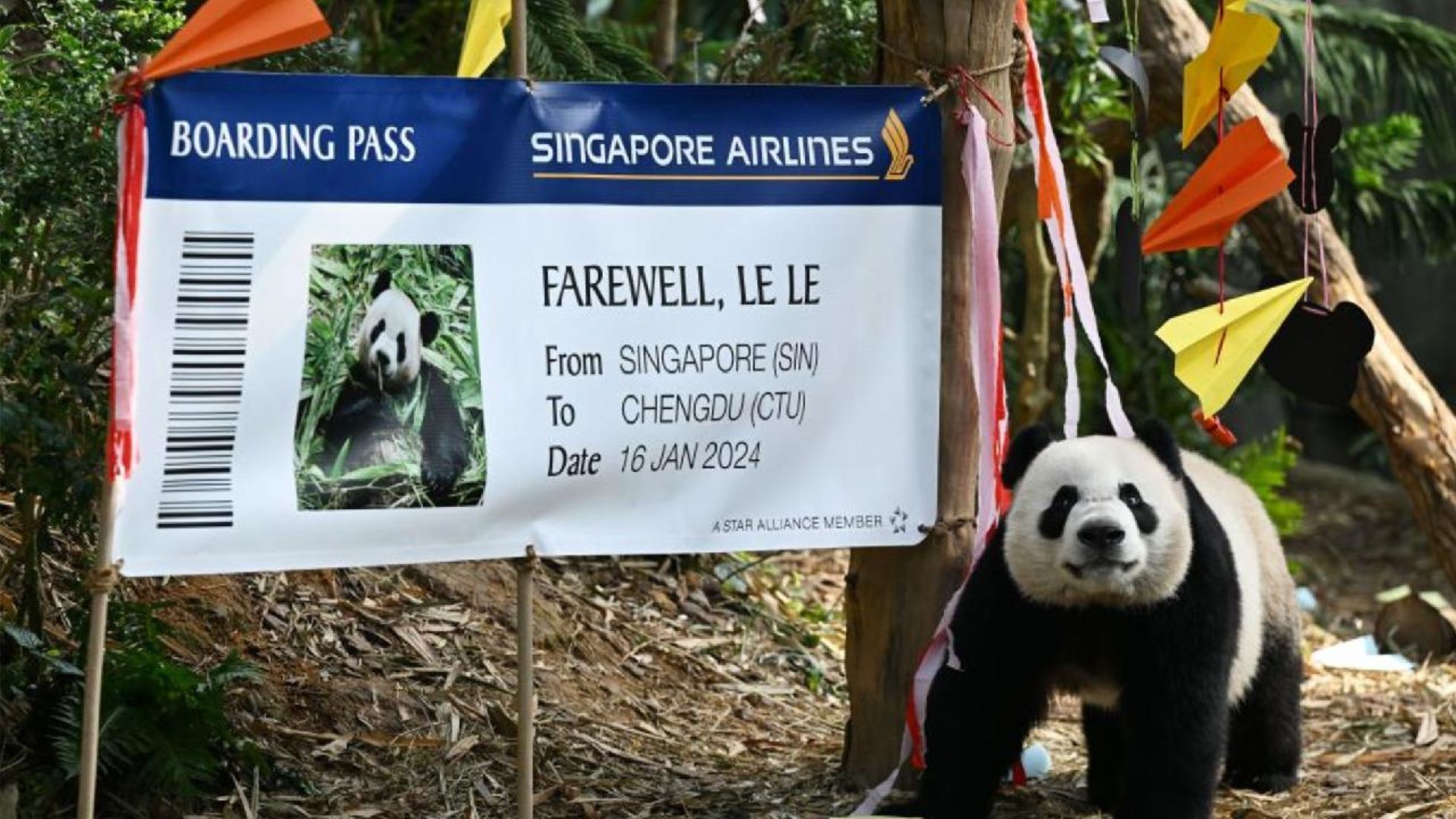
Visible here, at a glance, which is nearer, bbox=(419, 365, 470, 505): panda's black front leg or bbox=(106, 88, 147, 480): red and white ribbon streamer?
bbox=(106, 88, 147, 480): red and white ribbon streamer

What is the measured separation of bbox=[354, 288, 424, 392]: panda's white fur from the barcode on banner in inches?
10.1

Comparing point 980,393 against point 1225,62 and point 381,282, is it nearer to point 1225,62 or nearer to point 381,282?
point 1225,62

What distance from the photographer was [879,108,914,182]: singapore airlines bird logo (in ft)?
13.9

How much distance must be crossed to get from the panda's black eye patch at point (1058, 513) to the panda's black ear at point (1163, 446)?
346 mm

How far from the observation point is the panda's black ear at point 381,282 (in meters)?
3.72

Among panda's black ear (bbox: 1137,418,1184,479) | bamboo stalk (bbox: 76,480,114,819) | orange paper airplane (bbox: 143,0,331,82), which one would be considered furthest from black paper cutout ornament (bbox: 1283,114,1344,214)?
bamboo stalk (bbox: 76,480,114,819)

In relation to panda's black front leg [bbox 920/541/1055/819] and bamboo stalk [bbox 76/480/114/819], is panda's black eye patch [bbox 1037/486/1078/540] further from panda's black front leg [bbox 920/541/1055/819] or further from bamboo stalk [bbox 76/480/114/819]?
bamboo stalk [bbox 76/480/114/819]

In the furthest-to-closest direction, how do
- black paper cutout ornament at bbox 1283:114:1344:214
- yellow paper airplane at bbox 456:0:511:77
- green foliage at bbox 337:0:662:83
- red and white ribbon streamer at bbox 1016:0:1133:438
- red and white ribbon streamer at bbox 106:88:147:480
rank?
1. green foliage at bbox 337:0:662:83
2. black paper cutout ornament at bbox 1283:114:1344:214
3. red and white ribbon streamer at bbox 1016:0:1133:438
4. yellow paper airplane at bbox 456:0:511:77
5. red and white ribbon streamer at bbox 106:88:147:480

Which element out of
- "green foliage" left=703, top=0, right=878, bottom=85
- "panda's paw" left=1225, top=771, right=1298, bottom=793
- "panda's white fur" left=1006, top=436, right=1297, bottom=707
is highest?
"green foliage" left=703, top=0, right=878, bottom=85

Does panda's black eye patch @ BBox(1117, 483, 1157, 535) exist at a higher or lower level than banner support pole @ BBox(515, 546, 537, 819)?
higher

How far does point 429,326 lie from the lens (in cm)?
375

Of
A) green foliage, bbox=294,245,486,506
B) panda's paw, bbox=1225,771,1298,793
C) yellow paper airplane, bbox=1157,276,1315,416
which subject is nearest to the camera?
green foliage, bbox=294,245,486,506

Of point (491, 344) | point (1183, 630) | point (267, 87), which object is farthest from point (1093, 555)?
point (267, 87)

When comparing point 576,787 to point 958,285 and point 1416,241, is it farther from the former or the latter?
point 1416,241
